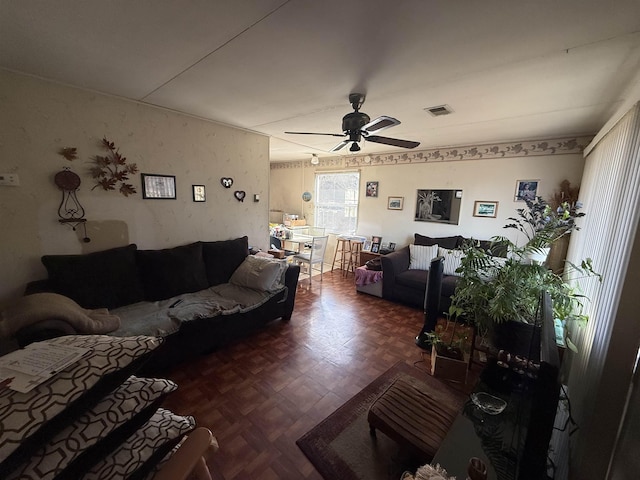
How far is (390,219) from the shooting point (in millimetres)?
4848

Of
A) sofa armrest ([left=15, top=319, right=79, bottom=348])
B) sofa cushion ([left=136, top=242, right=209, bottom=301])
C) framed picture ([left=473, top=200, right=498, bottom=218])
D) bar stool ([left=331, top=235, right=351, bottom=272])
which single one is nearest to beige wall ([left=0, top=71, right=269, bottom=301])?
sofa cushion ([left=136, top=242, right=209, bottom=301])

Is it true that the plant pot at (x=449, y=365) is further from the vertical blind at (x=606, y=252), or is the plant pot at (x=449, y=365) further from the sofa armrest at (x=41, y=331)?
the sofa armrest at (x=41, y=331)

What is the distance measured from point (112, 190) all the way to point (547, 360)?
3328 mm

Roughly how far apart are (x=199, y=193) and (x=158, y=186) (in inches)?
17.6

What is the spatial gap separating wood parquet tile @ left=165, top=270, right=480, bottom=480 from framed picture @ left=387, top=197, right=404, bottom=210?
2050 millimetres

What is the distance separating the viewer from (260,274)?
2.83 m

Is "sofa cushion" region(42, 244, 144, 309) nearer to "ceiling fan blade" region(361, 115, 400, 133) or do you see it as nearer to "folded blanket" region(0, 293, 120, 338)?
"folded blanket" region(0, 293, 120, 338)

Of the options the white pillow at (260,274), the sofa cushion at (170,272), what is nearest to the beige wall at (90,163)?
the sofa cushion at (170,272)

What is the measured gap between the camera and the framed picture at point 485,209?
12.4 ft

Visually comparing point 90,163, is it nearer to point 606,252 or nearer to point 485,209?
point 606,252

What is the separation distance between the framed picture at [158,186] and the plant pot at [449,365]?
10.4ft

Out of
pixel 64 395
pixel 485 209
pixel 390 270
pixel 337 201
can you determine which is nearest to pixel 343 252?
pixel 337 201

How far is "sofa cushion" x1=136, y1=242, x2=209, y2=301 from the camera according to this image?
2525 mm

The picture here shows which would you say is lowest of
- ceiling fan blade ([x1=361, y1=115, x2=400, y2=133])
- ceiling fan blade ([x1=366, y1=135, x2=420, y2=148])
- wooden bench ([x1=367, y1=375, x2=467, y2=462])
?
wooden bench ([x1=367, y1=375, x2=467, y2=462])
